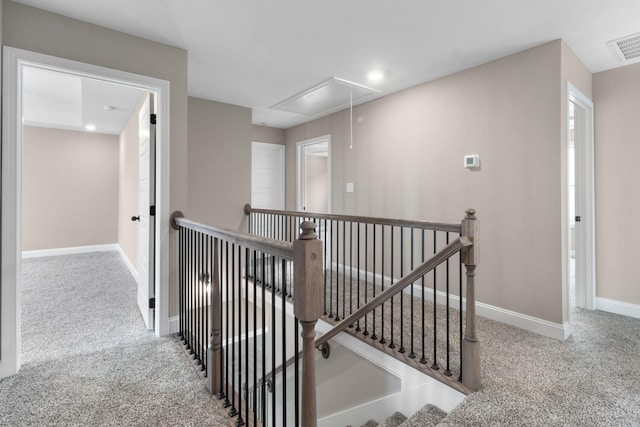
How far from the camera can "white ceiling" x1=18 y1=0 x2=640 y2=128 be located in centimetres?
204

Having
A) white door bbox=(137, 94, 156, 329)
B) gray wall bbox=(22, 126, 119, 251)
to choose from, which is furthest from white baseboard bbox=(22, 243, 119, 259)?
white door bbox=(137, 94, 156, 329)

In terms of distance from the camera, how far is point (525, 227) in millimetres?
2656

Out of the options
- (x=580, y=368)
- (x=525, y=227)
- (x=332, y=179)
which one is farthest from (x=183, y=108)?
(x=580, y=368)

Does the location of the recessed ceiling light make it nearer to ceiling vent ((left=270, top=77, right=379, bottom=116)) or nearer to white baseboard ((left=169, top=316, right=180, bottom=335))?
ceiling vent ((left=270, top=77, right=379, bottom=116))

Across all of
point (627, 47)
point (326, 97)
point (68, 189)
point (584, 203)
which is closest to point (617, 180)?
point (584, 203)

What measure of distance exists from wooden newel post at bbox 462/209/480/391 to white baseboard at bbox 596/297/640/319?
2253 millimetres

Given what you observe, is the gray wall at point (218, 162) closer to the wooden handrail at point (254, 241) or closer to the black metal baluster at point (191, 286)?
the black metal baluster at point (191, 286)

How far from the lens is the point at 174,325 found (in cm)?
258

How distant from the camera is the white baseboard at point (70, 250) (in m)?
5.48

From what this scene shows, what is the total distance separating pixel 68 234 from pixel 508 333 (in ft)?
23.0

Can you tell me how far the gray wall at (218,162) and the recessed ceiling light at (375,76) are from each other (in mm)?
1837

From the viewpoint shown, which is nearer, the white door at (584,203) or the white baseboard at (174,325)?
the white baseboard at (174,325)

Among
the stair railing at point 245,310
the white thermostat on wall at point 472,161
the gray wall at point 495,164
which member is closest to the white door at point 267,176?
the gray wall at point 495,164

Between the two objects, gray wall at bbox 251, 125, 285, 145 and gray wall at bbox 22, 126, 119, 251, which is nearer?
gray wall at bbox 251, 125, 285, 145
